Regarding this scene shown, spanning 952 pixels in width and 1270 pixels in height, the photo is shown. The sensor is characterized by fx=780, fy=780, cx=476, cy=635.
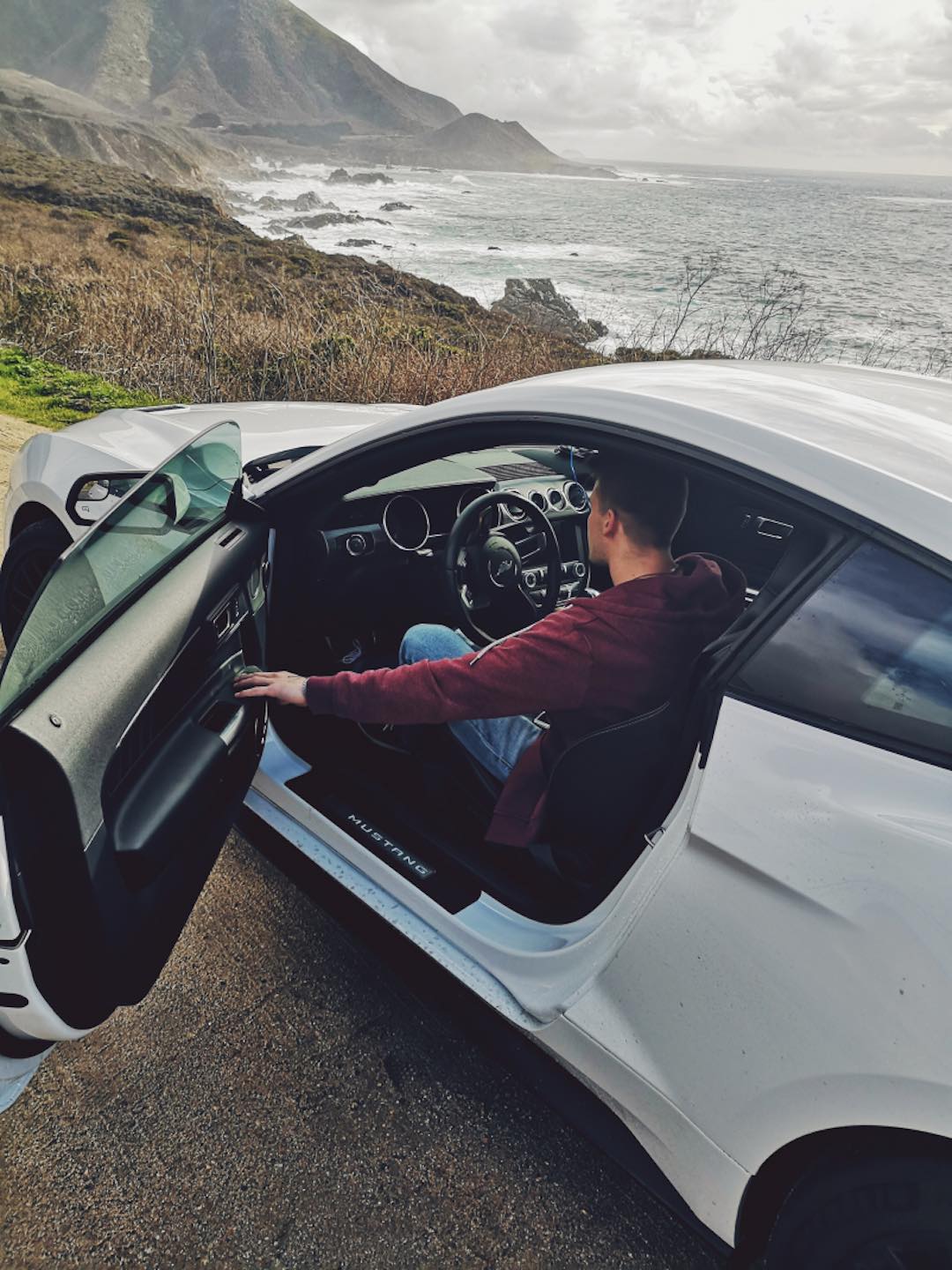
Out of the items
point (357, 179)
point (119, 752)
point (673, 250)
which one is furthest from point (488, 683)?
point (357, 179)

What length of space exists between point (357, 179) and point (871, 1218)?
119 metres

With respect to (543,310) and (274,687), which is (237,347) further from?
(543,310)

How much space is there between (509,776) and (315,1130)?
0.91 meters

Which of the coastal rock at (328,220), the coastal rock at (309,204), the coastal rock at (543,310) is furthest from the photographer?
the coastal rock at (309,204)

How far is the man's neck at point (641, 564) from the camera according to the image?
173 centimetres

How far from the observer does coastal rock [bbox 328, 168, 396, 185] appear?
100850 millimetres

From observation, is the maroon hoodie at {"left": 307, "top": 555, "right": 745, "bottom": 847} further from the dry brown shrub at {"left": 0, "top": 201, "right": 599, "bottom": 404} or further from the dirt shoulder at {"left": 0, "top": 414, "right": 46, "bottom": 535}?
the dry brown shrub at {"left": 0, "top": 201, "right": 599, "bottom": 404}

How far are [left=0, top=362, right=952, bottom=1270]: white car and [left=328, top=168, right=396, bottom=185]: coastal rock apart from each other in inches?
4492

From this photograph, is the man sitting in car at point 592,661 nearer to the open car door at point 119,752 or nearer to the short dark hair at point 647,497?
the short dark hair at point 647,497

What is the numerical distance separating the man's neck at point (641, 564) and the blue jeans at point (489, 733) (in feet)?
1.60

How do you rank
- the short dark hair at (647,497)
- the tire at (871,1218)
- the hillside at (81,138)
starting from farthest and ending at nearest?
the hillside at (81,138), the short dark hair at (647,497), the tire at (871,1218)

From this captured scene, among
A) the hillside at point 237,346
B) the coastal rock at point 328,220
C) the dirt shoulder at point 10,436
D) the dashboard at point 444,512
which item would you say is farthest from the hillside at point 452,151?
the dashboard at point 444,512

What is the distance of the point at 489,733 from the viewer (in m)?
2.14

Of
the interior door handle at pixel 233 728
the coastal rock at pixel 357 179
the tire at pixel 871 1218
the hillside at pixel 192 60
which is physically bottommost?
the tire at pixel 871 1218
